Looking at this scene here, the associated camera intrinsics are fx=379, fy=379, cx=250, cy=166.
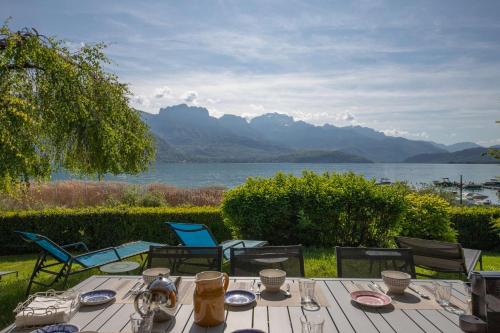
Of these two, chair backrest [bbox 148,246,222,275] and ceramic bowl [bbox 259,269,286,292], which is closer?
ceramic bowl [bbox 259,269,286,292]

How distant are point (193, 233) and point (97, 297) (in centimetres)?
304

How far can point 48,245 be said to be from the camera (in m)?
5.05

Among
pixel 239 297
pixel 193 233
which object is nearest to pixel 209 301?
pixel 239 297

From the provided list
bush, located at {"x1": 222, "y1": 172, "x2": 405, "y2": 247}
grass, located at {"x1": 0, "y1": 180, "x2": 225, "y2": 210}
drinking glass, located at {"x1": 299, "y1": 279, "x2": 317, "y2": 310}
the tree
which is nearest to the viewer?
drinking glass, located at {"x1": 299, "y1": 279, "x2": 317, "y2": 310}

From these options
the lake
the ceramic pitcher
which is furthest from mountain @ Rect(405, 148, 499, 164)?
the ceramic pitcher

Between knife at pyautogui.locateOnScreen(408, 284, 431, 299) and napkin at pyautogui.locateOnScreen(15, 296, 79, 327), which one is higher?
napkin at pyautogui.locateOnScreen(15, 296, 79, 327)

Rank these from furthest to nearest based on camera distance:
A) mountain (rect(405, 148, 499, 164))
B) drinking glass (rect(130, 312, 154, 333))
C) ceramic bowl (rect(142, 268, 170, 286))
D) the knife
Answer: mountain (rect(405, 148, 499, 164)), ceramic bowl (rect(142, 268, 170, 286)), the knife, drinking glass (rect(130, 312, 154, 333))

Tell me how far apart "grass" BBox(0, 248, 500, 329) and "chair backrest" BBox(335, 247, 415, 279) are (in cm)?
229

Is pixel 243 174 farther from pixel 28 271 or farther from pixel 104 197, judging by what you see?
pixel 28 271

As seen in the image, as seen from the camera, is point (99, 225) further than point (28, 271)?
Yes

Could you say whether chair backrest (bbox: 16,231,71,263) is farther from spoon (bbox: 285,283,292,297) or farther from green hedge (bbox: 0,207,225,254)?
spoon (bbox: 285,283,292,297)

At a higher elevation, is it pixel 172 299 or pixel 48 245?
pixel 172 299

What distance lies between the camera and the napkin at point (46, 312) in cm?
203

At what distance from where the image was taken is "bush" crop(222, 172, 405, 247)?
6996mm
